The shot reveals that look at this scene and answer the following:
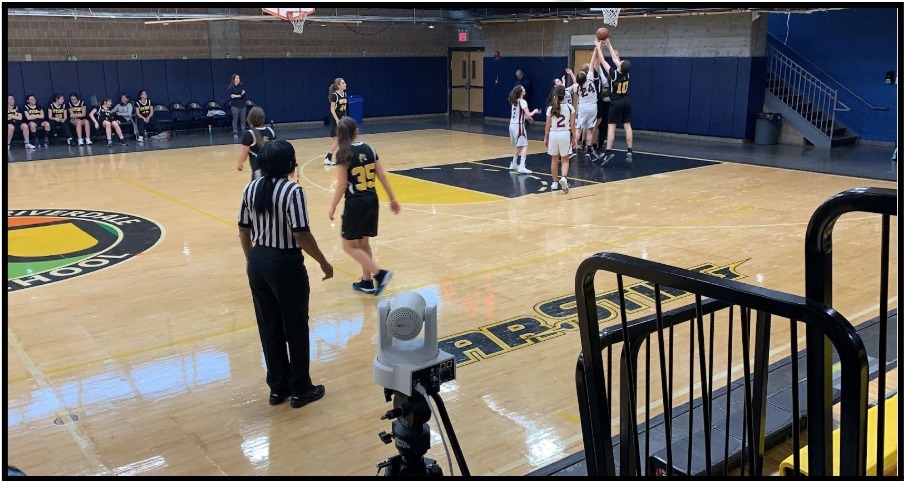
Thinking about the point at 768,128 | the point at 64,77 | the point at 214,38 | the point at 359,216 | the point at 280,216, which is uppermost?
the point at 214,38

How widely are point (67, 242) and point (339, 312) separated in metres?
4.50

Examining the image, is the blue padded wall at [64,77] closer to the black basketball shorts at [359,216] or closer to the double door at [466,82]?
the double door at [466,82]

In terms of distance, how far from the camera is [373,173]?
684 centimetres

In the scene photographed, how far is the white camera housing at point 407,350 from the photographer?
10.2ft

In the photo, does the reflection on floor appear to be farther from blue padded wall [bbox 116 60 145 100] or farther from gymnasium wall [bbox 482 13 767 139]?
blue padded wall [bbox 116 60 145 100]

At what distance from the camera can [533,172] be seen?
567 inches

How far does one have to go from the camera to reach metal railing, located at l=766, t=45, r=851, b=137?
739 inches

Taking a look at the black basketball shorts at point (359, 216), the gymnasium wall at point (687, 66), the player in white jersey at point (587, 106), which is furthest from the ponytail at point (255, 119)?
the gymnasium wall at point (687, 66)

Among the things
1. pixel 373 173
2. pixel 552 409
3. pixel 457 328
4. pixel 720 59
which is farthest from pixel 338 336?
pixel 720 59

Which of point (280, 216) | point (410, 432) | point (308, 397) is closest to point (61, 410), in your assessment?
point (308, 397)

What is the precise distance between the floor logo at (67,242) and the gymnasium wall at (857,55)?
16406 mm

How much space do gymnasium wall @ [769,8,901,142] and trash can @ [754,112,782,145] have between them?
5.96ft

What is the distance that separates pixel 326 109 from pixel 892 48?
1557 cm

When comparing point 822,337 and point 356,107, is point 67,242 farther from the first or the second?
point 356,107
